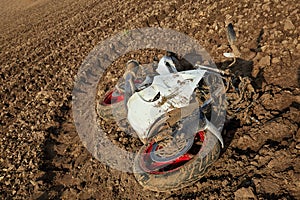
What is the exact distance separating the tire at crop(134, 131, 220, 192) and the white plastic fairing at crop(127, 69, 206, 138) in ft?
1.69

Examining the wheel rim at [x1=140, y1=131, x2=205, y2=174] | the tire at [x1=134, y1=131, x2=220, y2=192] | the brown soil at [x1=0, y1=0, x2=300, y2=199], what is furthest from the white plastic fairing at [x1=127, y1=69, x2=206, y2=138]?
the brown soil at [x1=0, y1=0, x2=300, y2=199]

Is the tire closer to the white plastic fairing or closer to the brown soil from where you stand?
the brown soil

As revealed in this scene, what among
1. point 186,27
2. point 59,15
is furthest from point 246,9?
point 59,15

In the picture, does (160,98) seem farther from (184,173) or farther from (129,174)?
(129,174)

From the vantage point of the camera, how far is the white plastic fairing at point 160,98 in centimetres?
412

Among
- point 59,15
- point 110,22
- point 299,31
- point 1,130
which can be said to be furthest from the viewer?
point 59,15

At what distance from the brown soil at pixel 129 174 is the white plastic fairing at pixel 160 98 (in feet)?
2.86

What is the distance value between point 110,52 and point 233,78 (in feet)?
12.8

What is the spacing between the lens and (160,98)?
416 centimetres

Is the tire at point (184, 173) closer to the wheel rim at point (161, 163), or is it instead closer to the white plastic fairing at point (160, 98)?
the wheel rim at point (161, 163)

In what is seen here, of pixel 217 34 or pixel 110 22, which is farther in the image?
pixel 110 22

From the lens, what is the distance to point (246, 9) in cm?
694

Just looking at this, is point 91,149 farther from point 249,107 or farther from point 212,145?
point 249,107

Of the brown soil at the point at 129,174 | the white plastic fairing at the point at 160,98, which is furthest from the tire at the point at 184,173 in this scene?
the white plastic fairing at the point at 160,98
